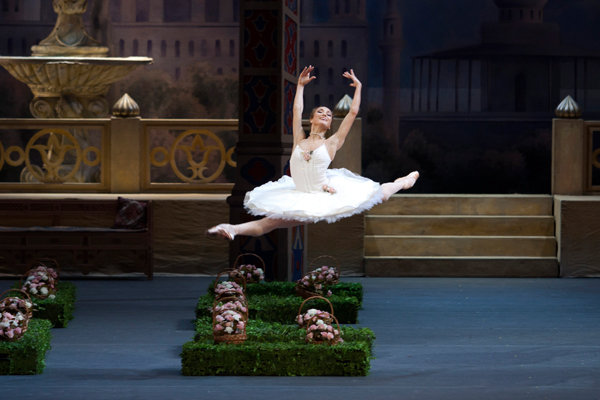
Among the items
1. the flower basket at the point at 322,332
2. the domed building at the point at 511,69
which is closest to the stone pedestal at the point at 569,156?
the domed building at the point at 511,69

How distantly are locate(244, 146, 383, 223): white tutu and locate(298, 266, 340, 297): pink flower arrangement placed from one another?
5.80 feet

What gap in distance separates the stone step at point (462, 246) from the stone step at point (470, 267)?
0.18 meters

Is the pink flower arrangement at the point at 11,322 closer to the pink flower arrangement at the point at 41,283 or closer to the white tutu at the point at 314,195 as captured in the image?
the pink flower arrangement at the point at 41,283

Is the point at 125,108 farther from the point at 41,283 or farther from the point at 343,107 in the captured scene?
the point at 41,283

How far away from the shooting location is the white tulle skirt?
22.3 ft

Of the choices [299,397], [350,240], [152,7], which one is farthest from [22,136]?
[299,397]

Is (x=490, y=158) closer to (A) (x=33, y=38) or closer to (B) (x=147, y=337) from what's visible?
(A) (x=33, y=38)

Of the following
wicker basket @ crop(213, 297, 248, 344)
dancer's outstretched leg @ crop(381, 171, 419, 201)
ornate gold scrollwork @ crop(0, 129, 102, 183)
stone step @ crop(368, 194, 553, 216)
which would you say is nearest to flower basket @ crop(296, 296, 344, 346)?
wicker basket @ crop(213, 297, 248, 344)

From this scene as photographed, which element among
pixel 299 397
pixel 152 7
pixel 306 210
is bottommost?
pixel 299 397

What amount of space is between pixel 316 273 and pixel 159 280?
9.69ft

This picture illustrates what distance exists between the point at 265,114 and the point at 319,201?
2.78m

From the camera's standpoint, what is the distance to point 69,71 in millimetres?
12945

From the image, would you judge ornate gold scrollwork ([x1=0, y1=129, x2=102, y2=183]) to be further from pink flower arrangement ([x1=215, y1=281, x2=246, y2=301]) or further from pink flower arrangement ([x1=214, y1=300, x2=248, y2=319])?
pink flower arrangement ([x1=214, y1=300, x2=248, y2=319])

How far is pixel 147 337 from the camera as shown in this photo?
26.5 ft
